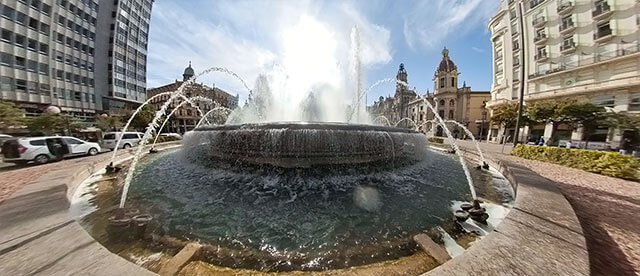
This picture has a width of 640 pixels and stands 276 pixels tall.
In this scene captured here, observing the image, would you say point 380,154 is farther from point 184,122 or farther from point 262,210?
point 184,122

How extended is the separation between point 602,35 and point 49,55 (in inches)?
2908

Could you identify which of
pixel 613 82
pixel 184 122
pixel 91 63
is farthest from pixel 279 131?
pixel 184 122

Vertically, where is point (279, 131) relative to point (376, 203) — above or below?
above

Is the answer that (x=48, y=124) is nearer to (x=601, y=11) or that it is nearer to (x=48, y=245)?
(x=48, y=245)

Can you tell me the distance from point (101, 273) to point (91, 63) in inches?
2230

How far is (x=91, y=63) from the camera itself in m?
38.8

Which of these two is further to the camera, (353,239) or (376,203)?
(376,203)

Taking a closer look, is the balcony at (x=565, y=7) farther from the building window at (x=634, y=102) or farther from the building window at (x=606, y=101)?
the building window at (x=634, y=102)

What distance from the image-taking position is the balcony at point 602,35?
23.6 meters

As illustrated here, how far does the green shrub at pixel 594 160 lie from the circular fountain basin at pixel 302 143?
325 inches

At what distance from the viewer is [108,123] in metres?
31.6

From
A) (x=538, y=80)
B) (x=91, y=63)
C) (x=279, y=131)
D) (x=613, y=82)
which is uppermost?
(x=91, y=63)

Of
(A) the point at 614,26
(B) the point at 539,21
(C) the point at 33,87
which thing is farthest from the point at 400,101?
(C) the point at 33,87

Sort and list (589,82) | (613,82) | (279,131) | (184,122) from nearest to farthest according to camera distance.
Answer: (279,131), (613,82), (589,82), (184,122)
